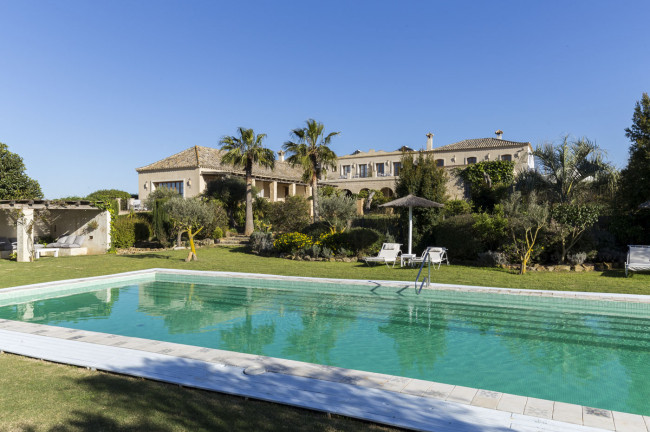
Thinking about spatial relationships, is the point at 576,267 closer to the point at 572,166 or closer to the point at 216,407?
the point at 572,166

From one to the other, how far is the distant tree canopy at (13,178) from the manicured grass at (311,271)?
13488 millimetres

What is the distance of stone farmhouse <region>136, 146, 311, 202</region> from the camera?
33.1 metres

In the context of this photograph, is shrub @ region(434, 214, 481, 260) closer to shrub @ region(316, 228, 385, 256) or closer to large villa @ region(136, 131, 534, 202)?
shrub @ region(316, 228, 385, 256)

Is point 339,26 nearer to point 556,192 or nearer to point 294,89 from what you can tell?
point 294,89

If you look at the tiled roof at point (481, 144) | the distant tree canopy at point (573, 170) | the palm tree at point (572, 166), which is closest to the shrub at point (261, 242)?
the distant tree canopy at point (573, 170)

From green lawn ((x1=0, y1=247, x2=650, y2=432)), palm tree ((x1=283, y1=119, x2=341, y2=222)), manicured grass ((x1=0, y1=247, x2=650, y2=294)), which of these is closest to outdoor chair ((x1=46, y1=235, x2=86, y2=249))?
manicured grass ((x1=0, y1=247, x2=650, y2=294))

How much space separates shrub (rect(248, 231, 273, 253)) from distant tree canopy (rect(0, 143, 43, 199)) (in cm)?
1918

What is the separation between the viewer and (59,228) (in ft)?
80.4

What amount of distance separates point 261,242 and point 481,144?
2809 centimetres

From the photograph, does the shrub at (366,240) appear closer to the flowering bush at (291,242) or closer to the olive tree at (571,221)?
the flowering bush at (291,242)

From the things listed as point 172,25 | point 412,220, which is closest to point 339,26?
point 172,25

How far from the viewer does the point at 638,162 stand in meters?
15.3

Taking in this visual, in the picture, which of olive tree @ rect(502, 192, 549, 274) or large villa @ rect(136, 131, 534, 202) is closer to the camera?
olive tree @ rect(502, 192, 549, 274)

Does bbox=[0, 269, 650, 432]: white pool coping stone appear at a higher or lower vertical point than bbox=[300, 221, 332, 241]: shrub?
lower
